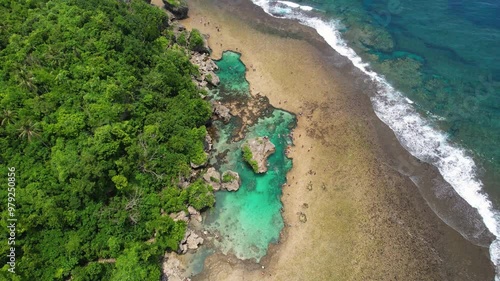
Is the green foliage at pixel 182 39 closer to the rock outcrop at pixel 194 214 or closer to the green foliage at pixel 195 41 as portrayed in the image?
the green foliage at pixel 195 41

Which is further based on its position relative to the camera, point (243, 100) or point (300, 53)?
point (300, 53)

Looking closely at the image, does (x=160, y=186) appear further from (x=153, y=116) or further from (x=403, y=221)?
(x=403, y=221)

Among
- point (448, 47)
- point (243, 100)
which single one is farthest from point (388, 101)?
point (243, 100)

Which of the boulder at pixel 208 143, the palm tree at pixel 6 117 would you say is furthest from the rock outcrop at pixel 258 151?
the palm tree at pixel 6 117

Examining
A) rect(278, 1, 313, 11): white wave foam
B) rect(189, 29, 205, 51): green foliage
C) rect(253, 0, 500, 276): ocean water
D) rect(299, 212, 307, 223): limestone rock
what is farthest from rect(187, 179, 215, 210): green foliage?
rect(278, 1, 313, 11): white wave foam

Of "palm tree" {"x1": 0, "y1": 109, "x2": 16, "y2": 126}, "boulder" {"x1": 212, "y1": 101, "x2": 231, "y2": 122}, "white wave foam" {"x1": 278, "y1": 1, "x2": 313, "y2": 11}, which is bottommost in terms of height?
"boulder" {"x1": 212, "y1": 101, "x2": 231, "y2": 122}

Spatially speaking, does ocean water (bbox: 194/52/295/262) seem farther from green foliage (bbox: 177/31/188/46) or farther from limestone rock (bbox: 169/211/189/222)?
green foliage (bbox: 177/31/188/46)

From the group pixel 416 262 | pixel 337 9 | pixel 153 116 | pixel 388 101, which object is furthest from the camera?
pixel 337 9
